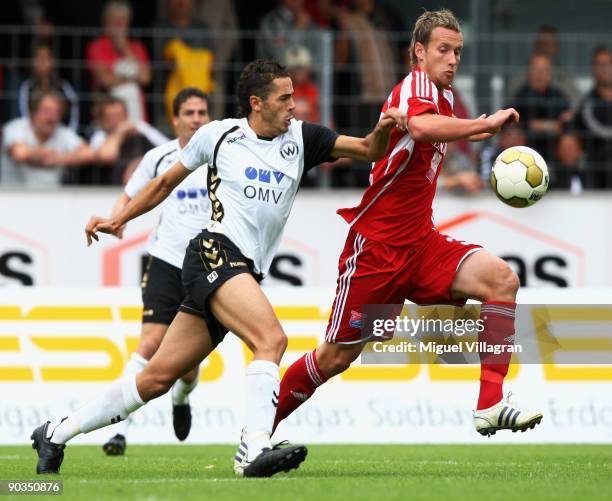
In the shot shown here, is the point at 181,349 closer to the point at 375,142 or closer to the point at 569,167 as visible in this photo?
the point at 375,142

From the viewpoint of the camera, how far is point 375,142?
7969 mm

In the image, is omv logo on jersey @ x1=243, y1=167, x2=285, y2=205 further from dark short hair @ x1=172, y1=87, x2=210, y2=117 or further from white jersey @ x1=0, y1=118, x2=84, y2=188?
white jersey @ x1=0, y1=118, x2=84, y2=188

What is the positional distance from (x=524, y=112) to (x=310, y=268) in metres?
2.93

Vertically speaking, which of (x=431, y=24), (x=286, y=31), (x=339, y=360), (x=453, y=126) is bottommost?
(x=339, y=360)

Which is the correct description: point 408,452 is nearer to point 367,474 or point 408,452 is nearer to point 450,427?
point 450,427

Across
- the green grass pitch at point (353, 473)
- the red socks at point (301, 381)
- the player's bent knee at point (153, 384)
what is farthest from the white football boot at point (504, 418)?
the player's bent knee at point (153, 384)

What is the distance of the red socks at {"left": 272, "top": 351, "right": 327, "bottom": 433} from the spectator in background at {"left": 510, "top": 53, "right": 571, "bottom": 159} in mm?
6752

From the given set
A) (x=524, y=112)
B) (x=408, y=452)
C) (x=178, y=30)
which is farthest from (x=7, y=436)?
(x=524, y=112)

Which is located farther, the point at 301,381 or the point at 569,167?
the point at 569,167

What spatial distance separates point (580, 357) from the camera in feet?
41.5

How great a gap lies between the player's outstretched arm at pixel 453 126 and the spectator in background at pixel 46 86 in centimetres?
726

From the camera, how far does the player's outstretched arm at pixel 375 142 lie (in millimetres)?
7828

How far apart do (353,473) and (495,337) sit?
1.26m

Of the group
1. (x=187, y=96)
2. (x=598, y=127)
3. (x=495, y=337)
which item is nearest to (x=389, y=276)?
(x=495, y=337)
